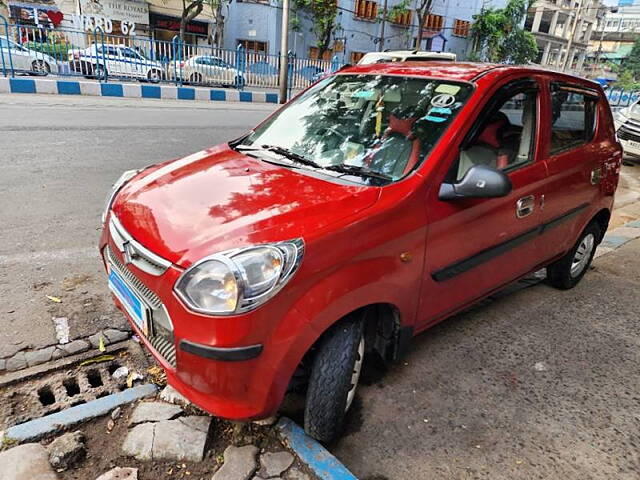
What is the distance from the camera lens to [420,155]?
93.5 inches

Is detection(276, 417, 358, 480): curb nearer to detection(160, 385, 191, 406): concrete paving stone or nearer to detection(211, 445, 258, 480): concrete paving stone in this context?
detection(211, 445, 258, 480): concrete paving stone

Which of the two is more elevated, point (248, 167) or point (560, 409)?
point (248, 167)

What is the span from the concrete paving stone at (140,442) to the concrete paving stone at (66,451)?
0.58ft

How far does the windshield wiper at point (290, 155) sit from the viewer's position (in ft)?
8.41

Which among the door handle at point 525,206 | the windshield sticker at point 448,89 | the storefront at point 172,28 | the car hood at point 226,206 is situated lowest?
the door handle at point 525,206

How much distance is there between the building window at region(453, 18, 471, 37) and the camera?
37344mm

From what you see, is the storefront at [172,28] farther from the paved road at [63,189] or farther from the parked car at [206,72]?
the paved road at [63,189]

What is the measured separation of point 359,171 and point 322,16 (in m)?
29.9

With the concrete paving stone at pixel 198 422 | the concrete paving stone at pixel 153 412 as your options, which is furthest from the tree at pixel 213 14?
the concrete paving stone at pixel 198 422

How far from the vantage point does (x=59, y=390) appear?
7.90 ft

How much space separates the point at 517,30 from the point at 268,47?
20.2 m

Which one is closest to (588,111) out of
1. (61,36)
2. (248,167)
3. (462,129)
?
(462,129)

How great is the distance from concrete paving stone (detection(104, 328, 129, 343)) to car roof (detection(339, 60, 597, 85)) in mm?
2228

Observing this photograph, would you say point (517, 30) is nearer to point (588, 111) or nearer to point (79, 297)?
point (588, 111)
